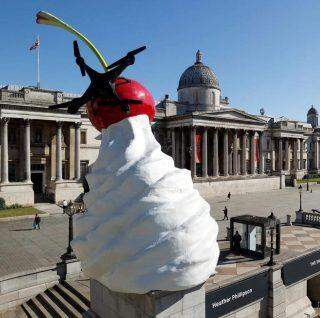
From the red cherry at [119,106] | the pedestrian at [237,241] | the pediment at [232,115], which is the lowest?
the pedestrian at [237,241]

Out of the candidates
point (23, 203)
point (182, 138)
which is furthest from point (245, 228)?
point (182, 138)

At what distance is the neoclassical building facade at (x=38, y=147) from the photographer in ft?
126

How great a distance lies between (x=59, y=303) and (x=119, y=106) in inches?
368

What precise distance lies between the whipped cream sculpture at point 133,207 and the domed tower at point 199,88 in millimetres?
52240

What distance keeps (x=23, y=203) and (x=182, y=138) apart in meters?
26.2

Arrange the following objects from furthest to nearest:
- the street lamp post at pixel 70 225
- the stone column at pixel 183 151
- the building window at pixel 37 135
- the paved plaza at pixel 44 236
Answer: the stone column at pixel 183 151, the building window at pixel 37 135, the paved plaza at pixel 44 236, the street lamp post at pixel 70 225

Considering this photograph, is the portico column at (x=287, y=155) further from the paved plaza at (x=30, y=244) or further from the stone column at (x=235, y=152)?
the paved plaza at (x=30, y=244)

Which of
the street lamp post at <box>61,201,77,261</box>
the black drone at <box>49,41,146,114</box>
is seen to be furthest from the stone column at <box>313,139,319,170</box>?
the black drone at <box>49,41,146,114</box>

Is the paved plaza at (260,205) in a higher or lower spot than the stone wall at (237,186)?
lower

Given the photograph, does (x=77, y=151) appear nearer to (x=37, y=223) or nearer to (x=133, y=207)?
(x=37, y=223)

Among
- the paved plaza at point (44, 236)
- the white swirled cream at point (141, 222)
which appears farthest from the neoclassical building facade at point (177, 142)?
the white swirled cream at point (141, 222)

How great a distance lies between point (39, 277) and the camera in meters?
15.2

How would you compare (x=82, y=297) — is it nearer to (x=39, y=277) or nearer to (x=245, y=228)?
(x=39, y=277)

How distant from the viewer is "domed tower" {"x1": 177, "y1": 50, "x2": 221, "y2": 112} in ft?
201
